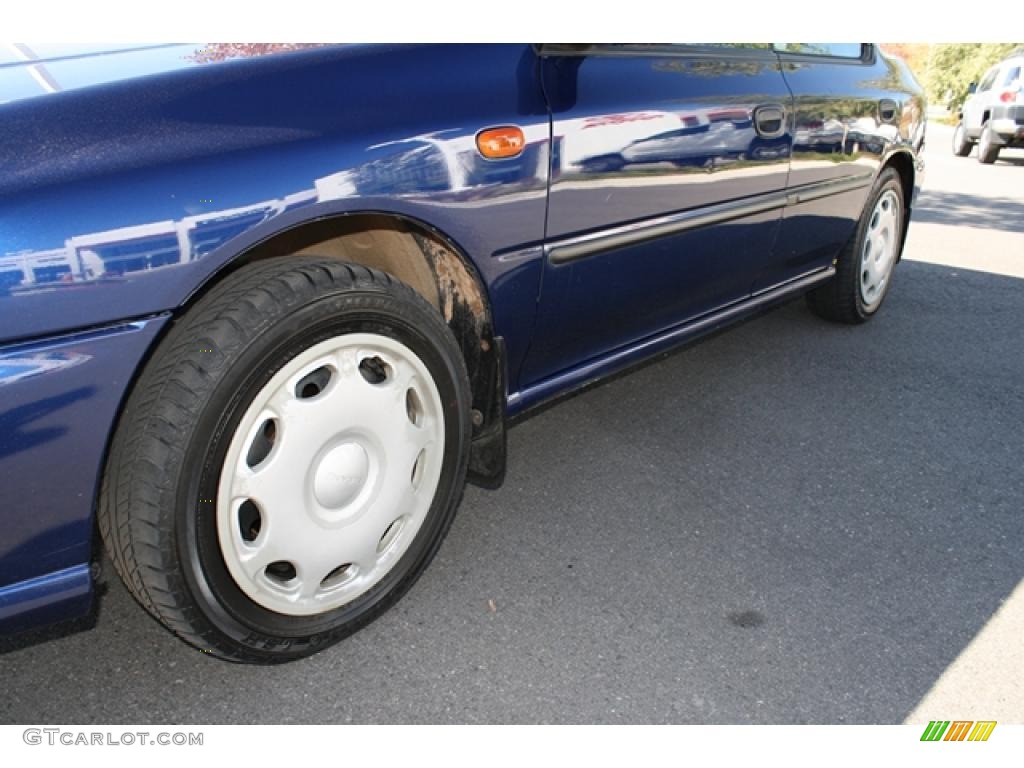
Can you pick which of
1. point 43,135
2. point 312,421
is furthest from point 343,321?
point 43,135

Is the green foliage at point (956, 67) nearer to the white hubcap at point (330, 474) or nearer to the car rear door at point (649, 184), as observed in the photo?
the car rear door at point (649, 184)

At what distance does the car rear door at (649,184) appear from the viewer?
204 centimetres

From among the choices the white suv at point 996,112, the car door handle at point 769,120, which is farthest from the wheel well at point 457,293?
the white suv at point 996,112

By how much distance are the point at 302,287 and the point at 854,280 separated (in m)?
2.89

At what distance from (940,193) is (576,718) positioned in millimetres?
8608

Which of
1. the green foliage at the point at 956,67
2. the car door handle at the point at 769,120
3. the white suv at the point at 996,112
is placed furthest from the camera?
the green foliage at the point at 956,67

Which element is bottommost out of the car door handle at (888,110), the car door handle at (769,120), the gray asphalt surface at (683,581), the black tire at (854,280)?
the gray asphalt surface at (683,581)

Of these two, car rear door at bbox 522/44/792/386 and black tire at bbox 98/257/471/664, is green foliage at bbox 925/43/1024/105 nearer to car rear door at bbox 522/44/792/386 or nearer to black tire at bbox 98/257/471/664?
car rear door at bbox 522/44/792/386

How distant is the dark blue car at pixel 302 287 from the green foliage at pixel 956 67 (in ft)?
77.0

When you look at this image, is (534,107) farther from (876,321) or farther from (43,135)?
(876,321)

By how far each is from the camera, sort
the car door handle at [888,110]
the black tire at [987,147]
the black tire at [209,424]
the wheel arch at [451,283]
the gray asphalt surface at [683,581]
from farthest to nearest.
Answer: the black tire at [987,147] < the car door handle at [888,110] < the wheel arch at [451,283] < the gray asphalt surface at [683,581] < the black tire at [209,424]

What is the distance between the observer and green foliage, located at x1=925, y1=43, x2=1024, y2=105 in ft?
73.8

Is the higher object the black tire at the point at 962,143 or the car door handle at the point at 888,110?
the car door handle at the point at 888,110

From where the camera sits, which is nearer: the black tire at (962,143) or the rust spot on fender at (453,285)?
the rust spot on fender at (453,285)
